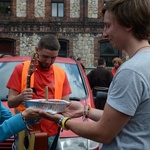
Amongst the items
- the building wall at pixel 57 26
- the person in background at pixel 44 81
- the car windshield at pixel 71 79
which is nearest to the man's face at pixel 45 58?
the person in background at pixel 44 81

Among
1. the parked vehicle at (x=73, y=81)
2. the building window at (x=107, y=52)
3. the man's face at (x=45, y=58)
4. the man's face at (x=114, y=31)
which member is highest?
the man's face at (x=114, y=31)

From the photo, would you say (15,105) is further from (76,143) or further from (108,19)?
(108,19)

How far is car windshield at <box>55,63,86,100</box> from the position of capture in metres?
4.78

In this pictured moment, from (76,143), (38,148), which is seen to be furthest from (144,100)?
(76,143)

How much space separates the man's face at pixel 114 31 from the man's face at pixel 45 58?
69.5 inches

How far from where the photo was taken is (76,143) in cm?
377

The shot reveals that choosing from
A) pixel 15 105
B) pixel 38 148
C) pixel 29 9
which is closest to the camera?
pixel 38 148

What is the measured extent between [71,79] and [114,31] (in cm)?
300

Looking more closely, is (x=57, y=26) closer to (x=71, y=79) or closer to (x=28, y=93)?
(x=71, y=79)

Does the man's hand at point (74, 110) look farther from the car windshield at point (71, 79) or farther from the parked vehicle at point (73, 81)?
the car windshield at point (71, 79)

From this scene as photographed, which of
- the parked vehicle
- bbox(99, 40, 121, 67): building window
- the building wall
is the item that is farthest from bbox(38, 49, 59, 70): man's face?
bbox(99, 40, 121, 67): building window

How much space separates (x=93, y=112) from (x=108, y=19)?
2.39 feet

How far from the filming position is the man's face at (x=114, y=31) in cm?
204

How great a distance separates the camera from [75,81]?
16.5 ft
